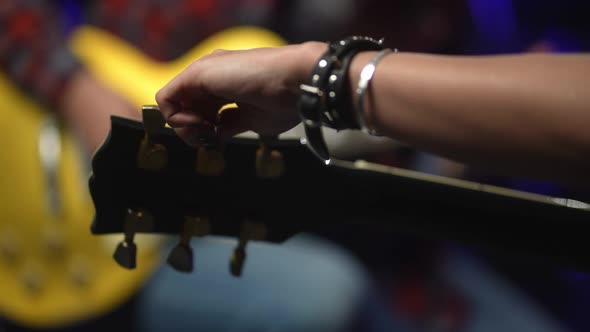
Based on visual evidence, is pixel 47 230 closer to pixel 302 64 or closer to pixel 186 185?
pixel 186 185

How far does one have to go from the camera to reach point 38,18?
102cm

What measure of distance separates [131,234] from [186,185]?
0.06 meters

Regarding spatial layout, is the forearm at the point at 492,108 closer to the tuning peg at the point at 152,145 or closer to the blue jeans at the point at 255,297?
the tuning peg at the point at 152,145

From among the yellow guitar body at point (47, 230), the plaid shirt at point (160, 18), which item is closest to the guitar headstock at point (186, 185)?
the yellow guitar body at point (47, 230)

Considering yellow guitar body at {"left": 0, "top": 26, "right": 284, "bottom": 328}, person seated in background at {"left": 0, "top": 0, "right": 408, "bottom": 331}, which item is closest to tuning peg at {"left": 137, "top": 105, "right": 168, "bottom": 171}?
person seated in background at {"left": 0, "top": 0, "right": 408, "bottom": 331}

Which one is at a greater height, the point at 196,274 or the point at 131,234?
the point at 131,234

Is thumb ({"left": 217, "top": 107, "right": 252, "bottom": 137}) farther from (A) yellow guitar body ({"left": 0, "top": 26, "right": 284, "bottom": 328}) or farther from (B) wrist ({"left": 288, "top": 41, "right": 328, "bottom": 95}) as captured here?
(A) yellow guitar body ({"left": 0, "top": 26, "right": 284, "bottom": 328})

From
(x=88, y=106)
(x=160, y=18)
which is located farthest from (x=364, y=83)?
(x=160, y=18)

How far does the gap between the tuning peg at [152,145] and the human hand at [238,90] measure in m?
0.01

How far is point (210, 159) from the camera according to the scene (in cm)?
51

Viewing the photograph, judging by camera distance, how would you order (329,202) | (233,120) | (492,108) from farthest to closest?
(329,202) < (233,120) < (492,108)

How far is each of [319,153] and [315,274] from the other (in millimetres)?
635

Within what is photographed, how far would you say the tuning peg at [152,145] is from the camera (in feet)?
1.56

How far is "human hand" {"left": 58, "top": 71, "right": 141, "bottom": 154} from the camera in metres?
0.79
